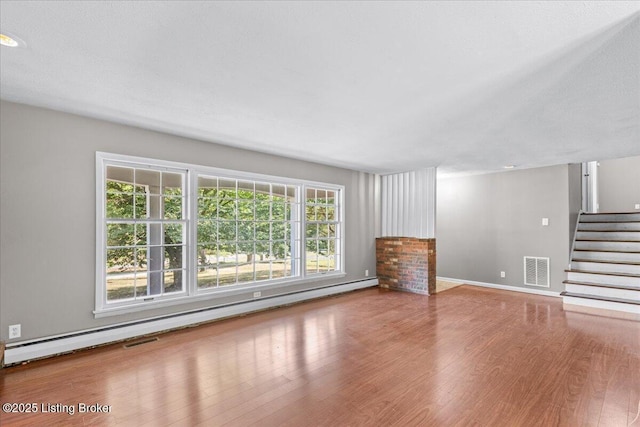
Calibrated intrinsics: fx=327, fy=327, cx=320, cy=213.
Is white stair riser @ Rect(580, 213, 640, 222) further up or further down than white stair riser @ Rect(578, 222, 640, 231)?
further up

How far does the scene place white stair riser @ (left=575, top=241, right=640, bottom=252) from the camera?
229 inches

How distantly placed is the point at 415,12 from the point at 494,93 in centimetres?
150

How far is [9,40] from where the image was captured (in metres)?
2.09

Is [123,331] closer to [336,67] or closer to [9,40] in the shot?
[9,40]

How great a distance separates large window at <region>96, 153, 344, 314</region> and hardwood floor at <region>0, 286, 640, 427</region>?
65cm

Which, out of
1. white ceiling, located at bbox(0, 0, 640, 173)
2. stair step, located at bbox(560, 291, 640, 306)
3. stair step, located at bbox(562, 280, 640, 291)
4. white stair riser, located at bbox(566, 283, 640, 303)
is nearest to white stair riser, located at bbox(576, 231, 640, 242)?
stair step, located at bbox(562, 280, 640, 291)

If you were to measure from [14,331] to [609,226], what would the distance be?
922cm

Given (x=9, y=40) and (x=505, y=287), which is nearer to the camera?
(x=9, y=40)

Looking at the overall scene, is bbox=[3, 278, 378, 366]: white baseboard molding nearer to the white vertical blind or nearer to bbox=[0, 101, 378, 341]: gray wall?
bbox=[0, 101, 378, 341]: gray wall

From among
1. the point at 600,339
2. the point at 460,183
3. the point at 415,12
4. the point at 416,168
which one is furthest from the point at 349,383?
the point at 460,183

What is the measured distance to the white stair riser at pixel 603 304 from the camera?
479cm

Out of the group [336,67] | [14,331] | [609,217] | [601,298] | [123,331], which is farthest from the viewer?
[609,217]

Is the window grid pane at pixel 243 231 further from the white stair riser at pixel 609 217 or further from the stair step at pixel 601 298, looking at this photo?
A: the white stair riser at pixel 609 217

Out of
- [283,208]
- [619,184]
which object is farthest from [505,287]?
[283,208]
